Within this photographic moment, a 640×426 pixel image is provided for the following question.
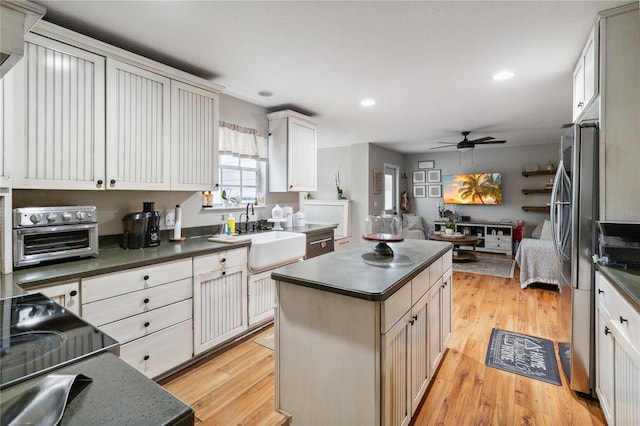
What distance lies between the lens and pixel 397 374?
1.53 m

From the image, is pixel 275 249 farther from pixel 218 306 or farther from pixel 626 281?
pixel 626 281

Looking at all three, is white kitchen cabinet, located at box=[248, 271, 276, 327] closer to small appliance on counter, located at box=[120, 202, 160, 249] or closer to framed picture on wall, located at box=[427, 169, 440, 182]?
small appliance on counter, located at box=[120, 202, 160, 249]

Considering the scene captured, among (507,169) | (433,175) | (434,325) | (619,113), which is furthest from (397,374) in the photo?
(433,175)

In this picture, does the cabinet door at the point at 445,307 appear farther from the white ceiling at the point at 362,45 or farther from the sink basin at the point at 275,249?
the white ceiling at the point at 362,45

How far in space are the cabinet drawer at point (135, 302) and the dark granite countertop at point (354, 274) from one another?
945 millimetres

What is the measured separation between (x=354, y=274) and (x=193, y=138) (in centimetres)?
193

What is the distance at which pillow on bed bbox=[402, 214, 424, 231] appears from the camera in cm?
767

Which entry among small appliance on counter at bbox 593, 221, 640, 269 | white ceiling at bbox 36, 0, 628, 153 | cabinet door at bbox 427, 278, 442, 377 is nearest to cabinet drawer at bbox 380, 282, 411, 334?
cabinet door at bbox 427, 278, 442, 377

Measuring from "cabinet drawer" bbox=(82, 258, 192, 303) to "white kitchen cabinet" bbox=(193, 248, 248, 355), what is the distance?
0.44ft

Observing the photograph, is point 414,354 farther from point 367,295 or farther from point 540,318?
point 540,318

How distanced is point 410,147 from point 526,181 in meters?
2.72

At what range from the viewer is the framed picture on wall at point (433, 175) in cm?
801

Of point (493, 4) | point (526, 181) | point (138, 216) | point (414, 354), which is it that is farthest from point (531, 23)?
point (526, 181)

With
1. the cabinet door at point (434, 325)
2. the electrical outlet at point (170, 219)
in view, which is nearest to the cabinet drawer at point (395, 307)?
the cabinet door at point (434, 325)
